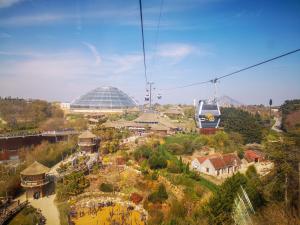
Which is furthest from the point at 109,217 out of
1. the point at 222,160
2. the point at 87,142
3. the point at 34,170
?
the point at 87,142

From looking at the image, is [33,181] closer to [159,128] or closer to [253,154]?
[159,128]

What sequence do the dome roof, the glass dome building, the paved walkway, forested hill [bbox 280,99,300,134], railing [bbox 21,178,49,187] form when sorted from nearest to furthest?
the paved walkway, railing [bbox 21,178,49,187], forested hill [bbox 280,99,300,134], the glass dome building, the dome roof

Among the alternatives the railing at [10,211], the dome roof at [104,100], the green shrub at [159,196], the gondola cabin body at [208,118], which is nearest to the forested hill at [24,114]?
the dome roof at [104,100]

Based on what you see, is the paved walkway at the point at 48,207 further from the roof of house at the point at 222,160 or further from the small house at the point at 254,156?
the small house at the point at 254,156

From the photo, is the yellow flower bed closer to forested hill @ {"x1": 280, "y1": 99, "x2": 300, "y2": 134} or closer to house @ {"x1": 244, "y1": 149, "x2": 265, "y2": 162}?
house @ {"x1": 244, "y1": 149, "x2": 265, "y2": 162}

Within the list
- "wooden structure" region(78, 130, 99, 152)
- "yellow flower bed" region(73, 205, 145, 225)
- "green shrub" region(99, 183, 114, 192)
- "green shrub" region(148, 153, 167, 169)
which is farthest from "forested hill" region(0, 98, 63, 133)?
"yellow flower bed" region(73, 205, 145, 225)
